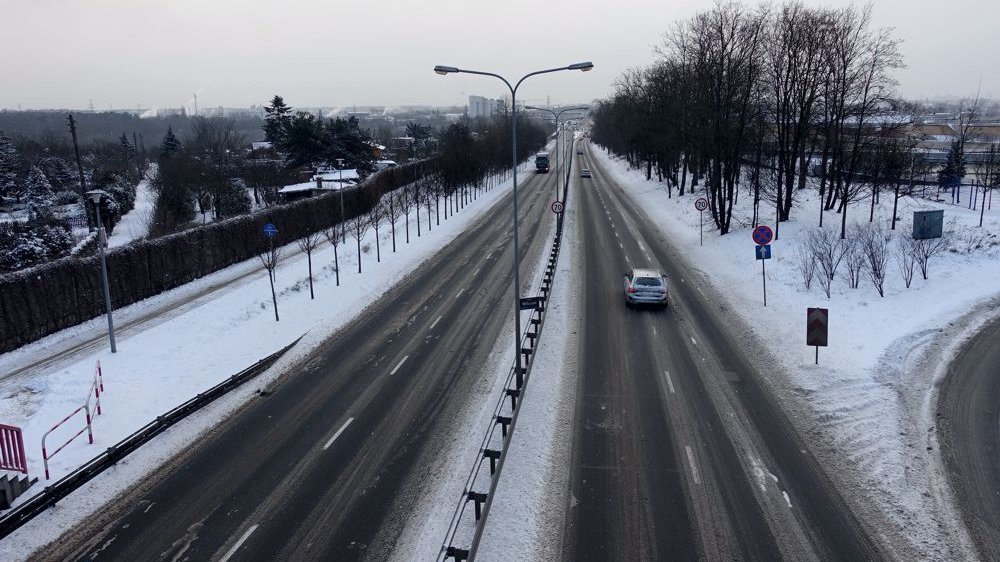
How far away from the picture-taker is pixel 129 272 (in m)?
28.9

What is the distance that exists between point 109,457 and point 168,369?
591 cm

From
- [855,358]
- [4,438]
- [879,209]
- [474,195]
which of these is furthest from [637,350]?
[474,195]

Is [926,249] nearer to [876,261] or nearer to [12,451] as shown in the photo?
[876,261]

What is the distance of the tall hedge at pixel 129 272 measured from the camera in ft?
77.3

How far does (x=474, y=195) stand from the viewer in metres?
64.8

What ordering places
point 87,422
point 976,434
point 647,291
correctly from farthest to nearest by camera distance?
point 647,291 < point 87,422 < point 976,434

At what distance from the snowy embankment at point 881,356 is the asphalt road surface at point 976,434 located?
0.27 meters

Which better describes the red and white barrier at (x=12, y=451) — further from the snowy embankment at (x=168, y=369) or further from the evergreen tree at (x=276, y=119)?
the evergreen tree at (x=276, y=119)

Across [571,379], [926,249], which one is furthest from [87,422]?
[926,249]

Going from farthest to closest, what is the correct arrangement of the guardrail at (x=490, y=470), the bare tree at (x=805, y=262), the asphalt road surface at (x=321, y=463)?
the bare tree at (x=805, y=262) < the asphalt road surface at (x=321, y=463) < the guardrail at (x=490, y=470)

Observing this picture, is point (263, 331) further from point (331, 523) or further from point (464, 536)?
point (464, 536)

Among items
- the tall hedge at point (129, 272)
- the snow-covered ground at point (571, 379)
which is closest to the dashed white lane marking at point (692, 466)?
the snow-covered ground at point (571, 379)

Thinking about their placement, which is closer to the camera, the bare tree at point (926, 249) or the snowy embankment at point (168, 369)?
the snowy embankment at point (168, 369)

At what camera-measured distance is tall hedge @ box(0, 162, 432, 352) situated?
23.6m
